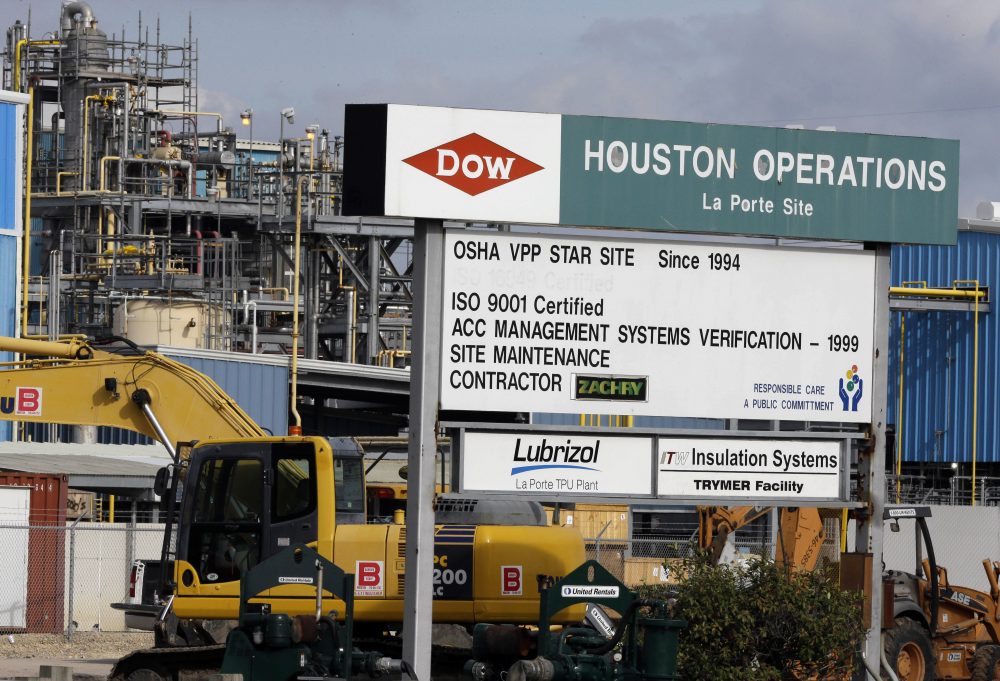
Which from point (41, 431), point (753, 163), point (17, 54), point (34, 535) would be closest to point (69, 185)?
point (17, 54)

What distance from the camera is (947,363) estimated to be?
4316cm

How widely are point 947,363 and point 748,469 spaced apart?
3218cm

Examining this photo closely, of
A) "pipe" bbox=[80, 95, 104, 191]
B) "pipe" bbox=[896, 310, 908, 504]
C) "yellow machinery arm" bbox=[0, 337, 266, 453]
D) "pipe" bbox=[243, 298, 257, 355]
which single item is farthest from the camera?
"pipe" bbox=[80, 95, 104, 191]

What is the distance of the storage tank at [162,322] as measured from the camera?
134 feet

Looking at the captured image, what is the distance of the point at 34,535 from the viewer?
2489cm

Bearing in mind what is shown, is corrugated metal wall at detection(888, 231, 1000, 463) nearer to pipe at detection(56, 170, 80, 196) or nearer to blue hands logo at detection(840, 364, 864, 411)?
pipe at detection(56, 170, 80, 196)

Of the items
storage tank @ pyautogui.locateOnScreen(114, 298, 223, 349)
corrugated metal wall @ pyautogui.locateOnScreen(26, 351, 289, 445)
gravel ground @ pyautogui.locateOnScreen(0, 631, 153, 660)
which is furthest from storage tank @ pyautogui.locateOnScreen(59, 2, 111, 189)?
gravel ground @ pyautogui.locateOnScreen(0, 631, 153, 660)

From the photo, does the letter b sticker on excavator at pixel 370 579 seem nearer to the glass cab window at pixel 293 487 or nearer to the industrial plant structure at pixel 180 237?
the glass cab window at pixel 293 487

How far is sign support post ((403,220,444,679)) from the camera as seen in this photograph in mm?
11867

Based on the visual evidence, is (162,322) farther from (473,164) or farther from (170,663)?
(473,164)

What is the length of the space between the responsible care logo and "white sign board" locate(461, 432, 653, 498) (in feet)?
1.05

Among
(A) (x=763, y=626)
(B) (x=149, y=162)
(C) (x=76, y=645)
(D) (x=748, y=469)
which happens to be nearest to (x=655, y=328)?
(D) (x=748, y=469)

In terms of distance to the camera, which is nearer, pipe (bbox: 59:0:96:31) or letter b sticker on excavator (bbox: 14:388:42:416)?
letter b sticker on excavator (bbox: 14:388:42:416)

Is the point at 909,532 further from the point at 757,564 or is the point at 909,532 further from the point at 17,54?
the point at 17,54
